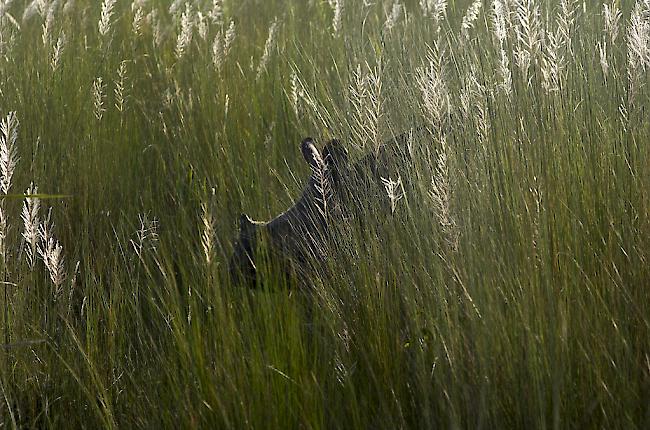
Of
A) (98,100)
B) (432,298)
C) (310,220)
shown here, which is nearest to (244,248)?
(310,220)

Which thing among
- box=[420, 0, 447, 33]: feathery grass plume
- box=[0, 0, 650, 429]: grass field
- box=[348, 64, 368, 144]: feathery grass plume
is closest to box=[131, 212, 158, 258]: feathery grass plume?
box=[0, 0, 650, 429]: grass field

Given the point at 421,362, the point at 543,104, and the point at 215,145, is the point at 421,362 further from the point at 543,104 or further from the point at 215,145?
the point at 215,145

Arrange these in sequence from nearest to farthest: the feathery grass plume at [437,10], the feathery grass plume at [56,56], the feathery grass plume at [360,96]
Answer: the feathery grass plume at [360,96]
the feathery grass plume at [437,10]
the feathery grass plume at [56,56]

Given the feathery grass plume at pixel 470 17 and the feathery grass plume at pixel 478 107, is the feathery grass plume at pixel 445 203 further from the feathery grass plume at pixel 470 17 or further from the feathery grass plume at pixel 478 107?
the feathery grass plume at pixel 470 17

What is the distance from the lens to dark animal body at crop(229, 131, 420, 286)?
2.22 meters

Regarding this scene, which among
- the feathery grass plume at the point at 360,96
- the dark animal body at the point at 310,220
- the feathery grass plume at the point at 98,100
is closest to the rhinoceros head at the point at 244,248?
the dark animal body at the point at 310,220

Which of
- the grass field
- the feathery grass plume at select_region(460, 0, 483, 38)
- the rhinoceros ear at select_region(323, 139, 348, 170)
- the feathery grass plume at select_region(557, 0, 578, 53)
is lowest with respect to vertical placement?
the grass field

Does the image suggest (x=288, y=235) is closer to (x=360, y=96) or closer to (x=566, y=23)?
(x=360, y=96)

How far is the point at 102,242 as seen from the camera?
287 centimetres

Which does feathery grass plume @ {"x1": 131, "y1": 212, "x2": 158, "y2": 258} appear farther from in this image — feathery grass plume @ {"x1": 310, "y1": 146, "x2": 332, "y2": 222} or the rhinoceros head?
feathery grass plume @ {"x1": 310, "y1": 146, "x2": 332, "y2": 222}

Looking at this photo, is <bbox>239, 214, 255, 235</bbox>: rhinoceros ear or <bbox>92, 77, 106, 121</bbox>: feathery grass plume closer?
<bbox>239, 214, 255, 235</bbox>: rhinoceros ear

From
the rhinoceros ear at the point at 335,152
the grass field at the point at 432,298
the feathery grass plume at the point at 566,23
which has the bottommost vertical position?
the grass field at the point at 432,298

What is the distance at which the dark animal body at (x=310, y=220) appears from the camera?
2223 millimetres

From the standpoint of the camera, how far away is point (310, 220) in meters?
2.24
